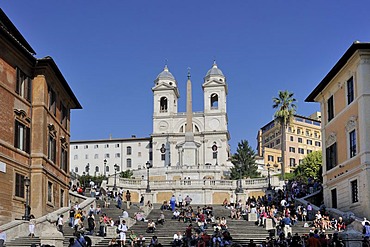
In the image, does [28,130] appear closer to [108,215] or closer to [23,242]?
[23,242]

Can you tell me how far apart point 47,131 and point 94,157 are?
106m

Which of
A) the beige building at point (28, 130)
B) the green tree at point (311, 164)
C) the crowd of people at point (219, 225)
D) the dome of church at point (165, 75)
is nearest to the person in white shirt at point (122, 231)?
the crowd of people at point (219, 225)

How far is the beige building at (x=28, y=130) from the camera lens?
3362 cm

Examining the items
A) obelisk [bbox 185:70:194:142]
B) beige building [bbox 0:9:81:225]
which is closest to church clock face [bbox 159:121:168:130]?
obelisk [bbox 185:70:194:142]

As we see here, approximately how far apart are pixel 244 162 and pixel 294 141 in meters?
46.0

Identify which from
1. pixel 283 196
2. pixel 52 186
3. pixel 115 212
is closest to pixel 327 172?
pixel 283 196

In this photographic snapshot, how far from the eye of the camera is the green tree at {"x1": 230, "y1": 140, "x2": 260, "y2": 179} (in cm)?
10338

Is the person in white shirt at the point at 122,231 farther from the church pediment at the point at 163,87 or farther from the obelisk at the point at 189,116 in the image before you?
the church pediment at the point at 163,87

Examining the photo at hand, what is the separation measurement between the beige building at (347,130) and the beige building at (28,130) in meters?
17.8

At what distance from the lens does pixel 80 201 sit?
50.4 m

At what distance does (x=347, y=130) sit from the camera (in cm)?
3947

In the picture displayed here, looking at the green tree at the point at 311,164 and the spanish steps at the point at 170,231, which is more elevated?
the green tree at the point at 311,164

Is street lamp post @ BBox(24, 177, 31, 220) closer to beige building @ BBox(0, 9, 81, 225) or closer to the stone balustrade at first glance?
beige building @ BBox(0, 9, 81, 225)

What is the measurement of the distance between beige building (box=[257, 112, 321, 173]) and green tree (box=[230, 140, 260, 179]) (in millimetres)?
34688
